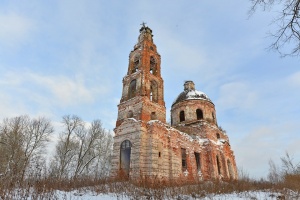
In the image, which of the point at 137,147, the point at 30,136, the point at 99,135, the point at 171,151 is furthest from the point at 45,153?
the point at 171,151

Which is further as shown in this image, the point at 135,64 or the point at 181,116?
the point at 181,116

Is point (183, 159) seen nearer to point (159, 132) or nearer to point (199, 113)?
point (159, 132)

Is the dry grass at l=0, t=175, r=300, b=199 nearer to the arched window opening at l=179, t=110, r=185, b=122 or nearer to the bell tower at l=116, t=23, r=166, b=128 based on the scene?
the bell tower at l=116, t=23, r=166, b=128

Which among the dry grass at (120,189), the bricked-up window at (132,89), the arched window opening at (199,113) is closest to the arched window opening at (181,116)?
the arched window opening at (199,113)

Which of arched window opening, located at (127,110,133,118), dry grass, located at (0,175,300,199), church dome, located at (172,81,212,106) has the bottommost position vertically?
dry grass, located at (0,175,300,199)

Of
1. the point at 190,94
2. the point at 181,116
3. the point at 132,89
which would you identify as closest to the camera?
the point at 132,89

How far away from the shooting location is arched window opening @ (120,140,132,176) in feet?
51.0

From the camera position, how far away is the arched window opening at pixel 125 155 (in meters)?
15.5

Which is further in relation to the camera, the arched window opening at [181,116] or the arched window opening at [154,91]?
the arched window opening at [181,116]

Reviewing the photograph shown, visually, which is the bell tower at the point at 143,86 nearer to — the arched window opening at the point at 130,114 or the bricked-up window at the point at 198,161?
the arched window opening at the point at 130,114

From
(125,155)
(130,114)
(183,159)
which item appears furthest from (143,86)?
(183,159)

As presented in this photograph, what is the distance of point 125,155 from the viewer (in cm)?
1598

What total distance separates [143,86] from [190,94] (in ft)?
29.7

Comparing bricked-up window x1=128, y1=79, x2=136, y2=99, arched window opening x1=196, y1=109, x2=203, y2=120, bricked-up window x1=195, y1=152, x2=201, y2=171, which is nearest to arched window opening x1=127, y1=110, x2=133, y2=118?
bricked-up window x1=128, y1=79, x2=136, y2=99
